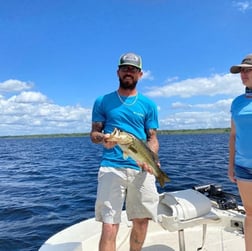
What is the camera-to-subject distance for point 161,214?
4.32m

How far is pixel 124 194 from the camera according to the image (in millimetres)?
3869

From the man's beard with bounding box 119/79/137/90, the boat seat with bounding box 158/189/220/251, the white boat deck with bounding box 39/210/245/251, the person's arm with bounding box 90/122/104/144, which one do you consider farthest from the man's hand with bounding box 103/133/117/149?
the white boat deck with bounding box 39/210/245/251

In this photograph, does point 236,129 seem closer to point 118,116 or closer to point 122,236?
point 118,116

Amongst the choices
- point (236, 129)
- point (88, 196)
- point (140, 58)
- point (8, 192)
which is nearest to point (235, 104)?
point (236, 129)

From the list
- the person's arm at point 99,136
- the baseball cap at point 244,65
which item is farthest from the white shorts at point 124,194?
the baseball cap at point 244,65

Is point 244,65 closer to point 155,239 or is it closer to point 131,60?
point 131,60

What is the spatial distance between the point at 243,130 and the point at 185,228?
1467mm

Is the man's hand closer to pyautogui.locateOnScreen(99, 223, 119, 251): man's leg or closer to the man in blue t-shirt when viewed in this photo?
the man in blue t-shirt

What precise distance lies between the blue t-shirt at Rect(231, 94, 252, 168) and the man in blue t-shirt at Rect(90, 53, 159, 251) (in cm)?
97

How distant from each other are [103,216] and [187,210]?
1041 mm

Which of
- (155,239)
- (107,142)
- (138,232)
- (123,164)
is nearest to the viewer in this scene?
(107,142)

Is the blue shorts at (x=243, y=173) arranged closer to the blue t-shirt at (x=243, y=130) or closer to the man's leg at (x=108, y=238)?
the blue t-shirt at (x=243, y=130)

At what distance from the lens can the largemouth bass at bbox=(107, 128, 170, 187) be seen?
3443mm

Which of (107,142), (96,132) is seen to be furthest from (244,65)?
(96,132)
